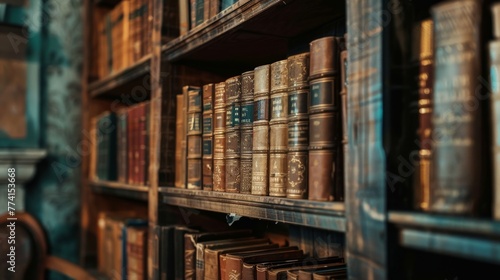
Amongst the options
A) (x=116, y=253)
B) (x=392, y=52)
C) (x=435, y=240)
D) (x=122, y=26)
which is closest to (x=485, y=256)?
(x=435, y=240)

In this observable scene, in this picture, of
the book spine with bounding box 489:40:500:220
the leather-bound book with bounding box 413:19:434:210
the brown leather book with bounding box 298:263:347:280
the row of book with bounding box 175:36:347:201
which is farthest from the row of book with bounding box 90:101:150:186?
the book spine with bounding box 489:40:500:220

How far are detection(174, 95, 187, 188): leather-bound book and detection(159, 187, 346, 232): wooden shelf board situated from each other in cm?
4

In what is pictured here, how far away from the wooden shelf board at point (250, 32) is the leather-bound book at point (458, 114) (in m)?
0.39

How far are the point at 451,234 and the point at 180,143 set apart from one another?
2.82 ft

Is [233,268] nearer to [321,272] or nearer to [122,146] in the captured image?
[321,272]

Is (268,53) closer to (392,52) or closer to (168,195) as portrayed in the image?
(168,195)

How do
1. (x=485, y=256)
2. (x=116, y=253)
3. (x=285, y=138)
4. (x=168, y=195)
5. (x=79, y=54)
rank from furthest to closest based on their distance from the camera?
(x=79, y=54) → (x=116, y=253) → (x=168, y=195) → (x=285, y=138) → (x=485, y=256)

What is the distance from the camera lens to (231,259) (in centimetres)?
104

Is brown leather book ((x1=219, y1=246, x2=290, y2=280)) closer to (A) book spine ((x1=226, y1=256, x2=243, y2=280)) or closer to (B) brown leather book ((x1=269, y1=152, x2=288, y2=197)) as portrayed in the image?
(A) book spine ((x1=226, y1=256, x2=243, y2=280))

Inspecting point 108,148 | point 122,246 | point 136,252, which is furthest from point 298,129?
point 108,148

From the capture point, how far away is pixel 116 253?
170 cm

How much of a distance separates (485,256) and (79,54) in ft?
6.49

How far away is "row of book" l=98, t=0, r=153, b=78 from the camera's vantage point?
157cm

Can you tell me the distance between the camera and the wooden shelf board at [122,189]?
1.50m
